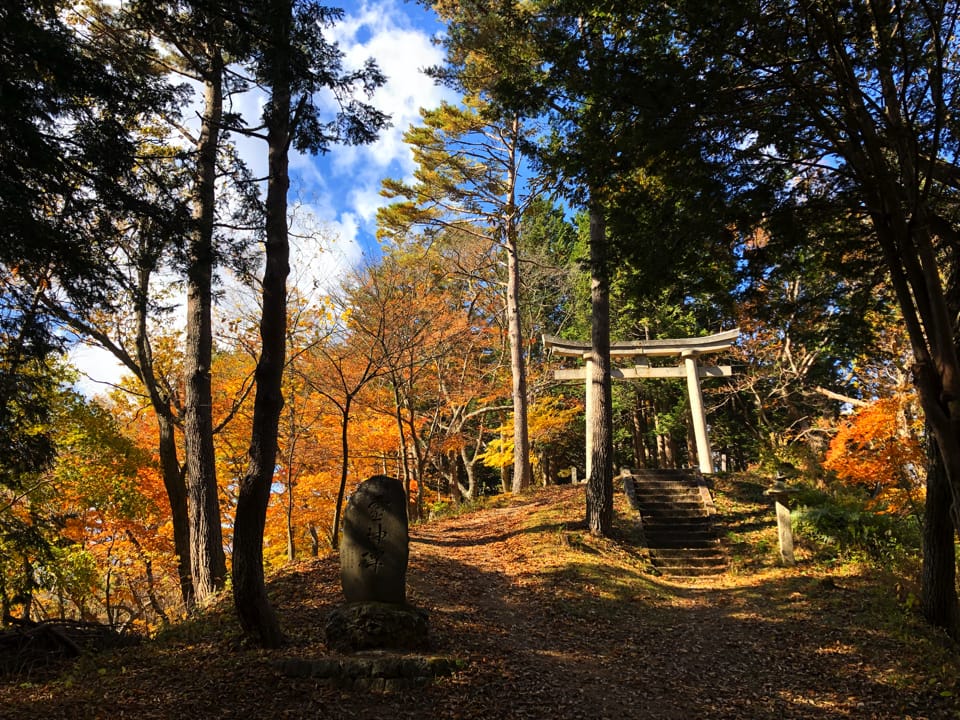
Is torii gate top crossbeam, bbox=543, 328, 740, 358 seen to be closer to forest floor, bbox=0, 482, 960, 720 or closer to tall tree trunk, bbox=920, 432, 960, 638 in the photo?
forest floor, bbox=0, 482, 960, 720

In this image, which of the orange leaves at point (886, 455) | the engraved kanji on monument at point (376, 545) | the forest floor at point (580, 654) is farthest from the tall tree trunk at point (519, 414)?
the engraved kanji on monument at point (376, 545)

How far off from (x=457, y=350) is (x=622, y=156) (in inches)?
472

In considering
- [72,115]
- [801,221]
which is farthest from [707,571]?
[72,115]

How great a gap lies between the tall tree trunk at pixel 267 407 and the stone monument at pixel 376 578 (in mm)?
744

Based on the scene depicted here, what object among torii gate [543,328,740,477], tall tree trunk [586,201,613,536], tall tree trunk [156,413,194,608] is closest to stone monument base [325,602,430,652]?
tall tree trunk [156,413,194,608]

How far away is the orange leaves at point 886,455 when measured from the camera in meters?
9.19

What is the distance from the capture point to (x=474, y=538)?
430 inches

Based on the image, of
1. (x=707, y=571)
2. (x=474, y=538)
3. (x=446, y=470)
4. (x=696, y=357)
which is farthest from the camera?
(x=446, y=470)

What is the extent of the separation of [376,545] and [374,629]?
2.79 feet

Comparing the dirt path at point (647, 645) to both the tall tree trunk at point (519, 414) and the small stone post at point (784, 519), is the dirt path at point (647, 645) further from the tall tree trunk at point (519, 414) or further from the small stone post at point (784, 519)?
the tall tree trunk at point (519, 414)

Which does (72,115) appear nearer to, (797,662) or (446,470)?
(797,662)

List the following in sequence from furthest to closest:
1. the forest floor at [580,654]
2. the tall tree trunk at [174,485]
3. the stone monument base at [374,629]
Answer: the tall tree trunk at [174,485]
the stone monument base at [374,629]
the forest floor at [580,654]

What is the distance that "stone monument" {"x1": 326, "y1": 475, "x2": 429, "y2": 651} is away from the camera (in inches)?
203

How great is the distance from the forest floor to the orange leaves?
2.17m
